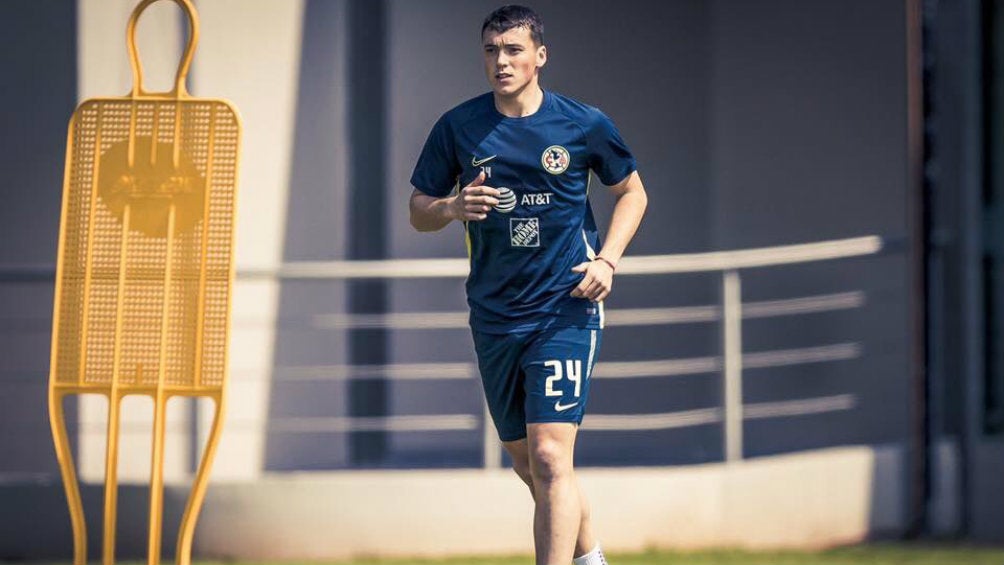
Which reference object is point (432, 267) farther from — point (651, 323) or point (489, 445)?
point (651, 323)

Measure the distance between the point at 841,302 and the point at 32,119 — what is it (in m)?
3.62

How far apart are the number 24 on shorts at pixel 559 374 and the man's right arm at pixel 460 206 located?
0.47 m

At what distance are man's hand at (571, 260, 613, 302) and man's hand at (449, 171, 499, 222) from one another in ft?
1.11

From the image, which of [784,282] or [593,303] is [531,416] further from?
[784,282]

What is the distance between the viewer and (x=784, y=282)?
9.40m

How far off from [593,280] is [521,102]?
547mm

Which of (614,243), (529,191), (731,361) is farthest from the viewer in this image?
(731,361)

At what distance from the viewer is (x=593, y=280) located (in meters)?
5.73

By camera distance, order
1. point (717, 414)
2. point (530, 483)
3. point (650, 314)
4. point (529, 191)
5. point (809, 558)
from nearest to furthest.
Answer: point (529, 191) < point (530, 483) < point (809, 558) < point (717, 414) < point (650, 314)

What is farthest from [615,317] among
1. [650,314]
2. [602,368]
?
[650,314]

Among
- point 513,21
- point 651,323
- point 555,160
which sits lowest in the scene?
point 651,323

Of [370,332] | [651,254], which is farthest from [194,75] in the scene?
[651,254]

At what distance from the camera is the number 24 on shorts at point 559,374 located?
577 centimetres

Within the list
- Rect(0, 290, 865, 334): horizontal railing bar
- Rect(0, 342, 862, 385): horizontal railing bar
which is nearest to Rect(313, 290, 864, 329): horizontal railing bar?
Rect(0, 290, 865, 334): horizontal railing bar
